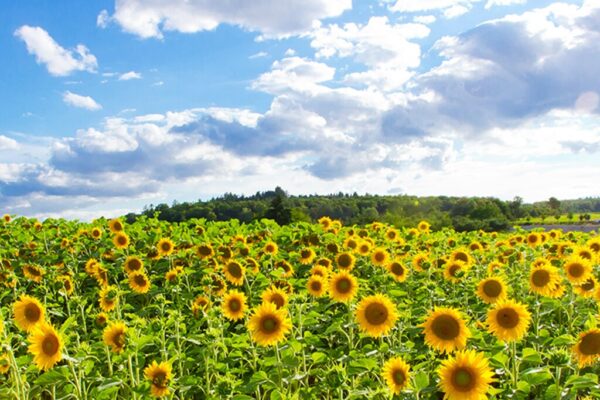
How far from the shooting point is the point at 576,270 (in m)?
7.36

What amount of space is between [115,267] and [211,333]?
485cm

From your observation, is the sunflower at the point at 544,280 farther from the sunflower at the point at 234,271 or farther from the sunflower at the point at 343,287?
the sunflower at the point at 234,271

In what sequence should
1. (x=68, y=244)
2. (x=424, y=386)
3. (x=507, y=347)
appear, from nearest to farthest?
(x=424, y=386) < (x=507, y=347) < (x=68, y=244)

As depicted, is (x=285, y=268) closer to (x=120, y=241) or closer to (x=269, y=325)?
(x=120, y=241)

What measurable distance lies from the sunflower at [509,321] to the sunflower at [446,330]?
0.49 metres

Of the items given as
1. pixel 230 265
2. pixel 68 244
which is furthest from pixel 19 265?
pixel 230 265

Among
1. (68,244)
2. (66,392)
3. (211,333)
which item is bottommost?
(66,392)

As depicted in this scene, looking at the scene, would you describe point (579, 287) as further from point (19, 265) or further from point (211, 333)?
point (19, 265)

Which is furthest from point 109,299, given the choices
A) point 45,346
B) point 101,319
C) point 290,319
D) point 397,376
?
point 397,376

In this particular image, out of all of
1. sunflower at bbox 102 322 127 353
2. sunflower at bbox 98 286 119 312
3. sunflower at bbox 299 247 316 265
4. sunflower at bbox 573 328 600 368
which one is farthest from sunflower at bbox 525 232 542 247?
sunflower at bbox 102 322 127 353

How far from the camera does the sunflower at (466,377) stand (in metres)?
4.30

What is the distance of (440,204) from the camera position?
13212cm

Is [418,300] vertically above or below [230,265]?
below

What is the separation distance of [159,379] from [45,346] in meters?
1.01
